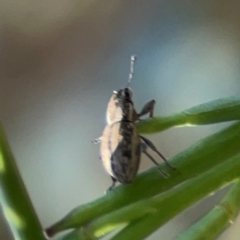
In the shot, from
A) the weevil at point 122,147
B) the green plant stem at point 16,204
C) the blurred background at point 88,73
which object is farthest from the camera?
the blurred background at point 88,73

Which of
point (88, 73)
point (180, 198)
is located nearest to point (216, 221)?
point (180, 198)

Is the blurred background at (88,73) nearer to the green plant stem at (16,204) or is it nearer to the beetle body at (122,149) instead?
the beetle body at (122,149)

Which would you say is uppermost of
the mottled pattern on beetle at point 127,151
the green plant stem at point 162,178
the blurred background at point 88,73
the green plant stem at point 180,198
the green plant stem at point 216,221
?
the blurred background at point 88,73

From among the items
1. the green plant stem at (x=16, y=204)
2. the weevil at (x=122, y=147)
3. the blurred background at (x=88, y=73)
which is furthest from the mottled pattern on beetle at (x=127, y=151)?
the blurred background at (x=88, y=73)

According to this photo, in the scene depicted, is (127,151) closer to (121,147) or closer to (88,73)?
(121,147)

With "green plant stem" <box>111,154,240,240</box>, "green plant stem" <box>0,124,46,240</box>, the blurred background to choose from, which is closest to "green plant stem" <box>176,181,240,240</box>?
"green plant stem" <box>111,154,240,240</box>

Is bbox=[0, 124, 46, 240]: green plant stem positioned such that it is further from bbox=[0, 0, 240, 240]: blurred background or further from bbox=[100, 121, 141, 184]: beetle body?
bbox=[0, 0, 240, 240]: blurred background
